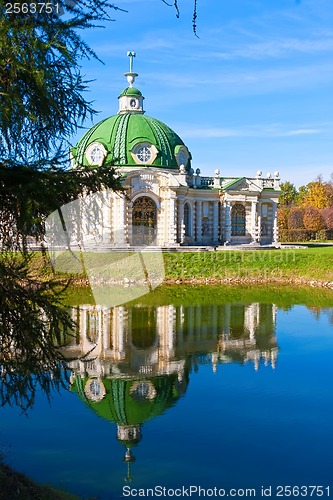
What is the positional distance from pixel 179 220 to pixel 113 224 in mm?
4362

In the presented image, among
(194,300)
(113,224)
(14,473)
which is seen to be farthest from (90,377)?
(113,224)

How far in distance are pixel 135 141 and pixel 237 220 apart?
8.95 m

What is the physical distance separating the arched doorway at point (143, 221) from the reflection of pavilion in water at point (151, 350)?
13.7 meters

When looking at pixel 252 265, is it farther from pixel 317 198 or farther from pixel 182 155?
pixel 317 198

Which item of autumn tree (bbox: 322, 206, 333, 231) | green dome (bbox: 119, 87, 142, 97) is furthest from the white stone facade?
autumn tree (bbox: 322, 206, 333, 231)

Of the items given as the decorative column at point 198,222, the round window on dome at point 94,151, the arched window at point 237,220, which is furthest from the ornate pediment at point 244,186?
the round window on dome at point 94,151

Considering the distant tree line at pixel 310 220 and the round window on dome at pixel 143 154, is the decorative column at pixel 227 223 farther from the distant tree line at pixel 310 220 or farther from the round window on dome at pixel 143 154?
the distant tree line at pixel 310 220

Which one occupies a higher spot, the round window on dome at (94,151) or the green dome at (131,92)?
A: the green dome at (131,92)

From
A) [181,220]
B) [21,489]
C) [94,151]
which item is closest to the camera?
[21,489]

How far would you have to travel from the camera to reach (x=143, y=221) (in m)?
33.6

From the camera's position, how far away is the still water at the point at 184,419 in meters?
6.94

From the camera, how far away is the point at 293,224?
185 feet

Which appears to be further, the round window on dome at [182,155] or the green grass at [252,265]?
the round window on dome at [182,155]

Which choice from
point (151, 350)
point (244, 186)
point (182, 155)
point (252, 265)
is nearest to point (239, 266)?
point (252, 265)
